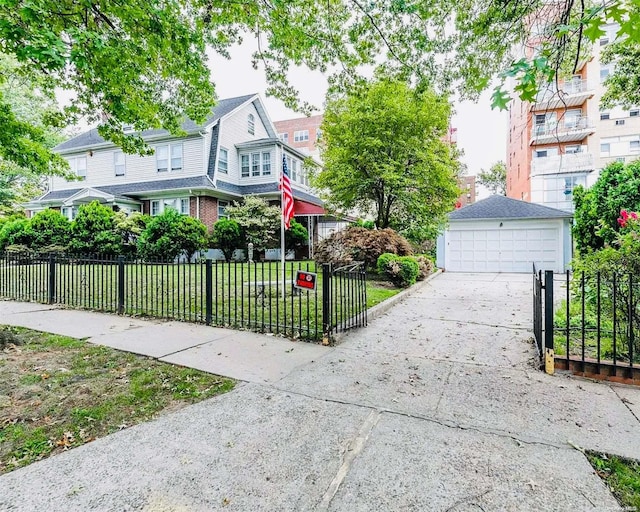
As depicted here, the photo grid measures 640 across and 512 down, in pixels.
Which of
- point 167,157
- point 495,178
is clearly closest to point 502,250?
point 167,157

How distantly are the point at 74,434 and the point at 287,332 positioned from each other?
331cm

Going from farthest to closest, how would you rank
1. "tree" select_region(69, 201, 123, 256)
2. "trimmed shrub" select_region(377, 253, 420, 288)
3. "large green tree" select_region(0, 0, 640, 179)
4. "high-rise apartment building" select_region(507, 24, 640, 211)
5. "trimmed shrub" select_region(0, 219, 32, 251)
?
"high-rise apartment building" select_region(507, 24, 640, 211), "trimmed shrub" select_region(0, 219, 32, 251), "tree" select_region(69, 201, 123, 256), "trimmed shrub" select_region(377, 253, 420, 288), "large green tree" select_region(0, 0, 640, 179)

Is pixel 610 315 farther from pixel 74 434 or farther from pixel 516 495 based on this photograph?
pixel 74 434

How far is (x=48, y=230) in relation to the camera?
1614cm

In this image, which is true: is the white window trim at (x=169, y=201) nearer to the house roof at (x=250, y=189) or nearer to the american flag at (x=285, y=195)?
the house roof at (x=250, y=189)

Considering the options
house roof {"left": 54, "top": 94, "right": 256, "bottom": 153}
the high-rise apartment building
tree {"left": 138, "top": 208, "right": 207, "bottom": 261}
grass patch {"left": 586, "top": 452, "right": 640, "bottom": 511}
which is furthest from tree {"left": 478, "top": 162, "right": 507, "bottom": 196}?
grass patch {"left": 586, "top": 452, "right": 640, "bottom": 511}

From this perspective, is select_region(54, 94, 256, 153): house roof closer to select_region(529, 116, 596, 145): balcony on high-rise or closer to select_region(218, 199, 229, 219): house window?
select_region(218, 199, 229, 219): house window

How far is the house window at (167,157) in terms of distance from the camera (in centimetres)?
1911

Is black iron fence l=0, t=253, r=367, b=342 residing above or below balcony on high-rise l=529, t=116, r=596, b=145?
below

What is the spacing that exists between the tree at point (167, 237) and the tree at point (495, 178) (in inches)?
1672

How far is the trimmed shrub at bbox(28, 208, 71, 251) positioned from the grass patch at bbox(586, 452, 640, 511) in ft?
62.3

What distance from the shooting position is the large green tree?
194 inches

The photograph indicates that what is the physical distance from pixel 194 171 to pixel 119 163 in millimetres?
5399

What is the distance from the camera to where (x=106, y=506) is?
205cm
